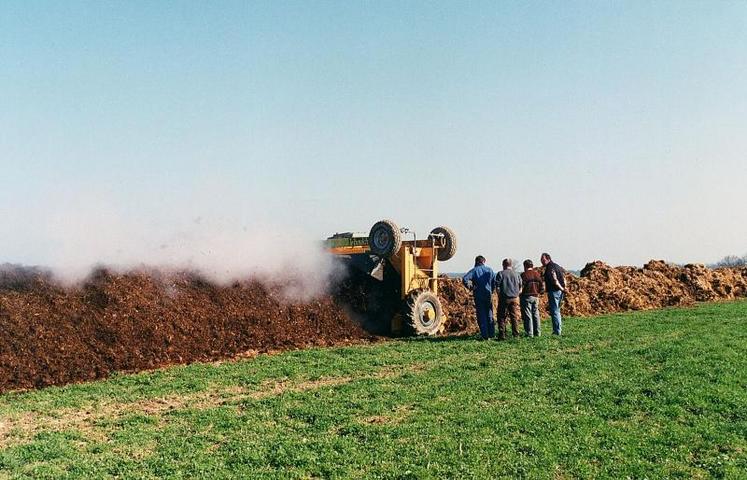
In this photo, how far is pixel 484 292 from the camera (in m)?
17.2

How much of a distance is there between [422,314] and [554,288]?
3.74 meters

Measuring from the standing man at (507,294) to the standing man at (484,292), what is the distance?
10.5 inches

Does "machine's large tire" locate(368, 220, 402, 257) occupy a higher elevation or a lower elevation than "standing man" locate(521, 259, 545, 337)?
higher

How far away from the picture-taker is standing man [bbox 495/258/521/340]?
55.2 ft

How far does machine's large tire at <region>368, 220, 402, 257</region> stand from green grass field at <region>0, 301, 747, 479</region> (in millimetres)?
4829

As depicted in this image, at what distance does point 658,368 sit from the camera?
11711mm

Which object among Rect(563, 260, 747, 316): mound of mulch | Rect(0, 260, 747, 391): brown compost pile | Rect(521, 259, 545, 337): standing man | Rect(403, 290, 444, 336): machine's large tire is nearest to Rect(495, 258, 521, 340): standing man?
Rect(521, 259, 545, 337): standing man

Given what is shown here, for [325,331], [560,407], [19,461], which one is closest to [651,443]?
[560,407]

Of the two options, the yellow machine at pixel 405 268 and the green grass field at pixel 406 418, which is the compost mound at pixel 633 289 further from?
the green grass field at pixel 406 418

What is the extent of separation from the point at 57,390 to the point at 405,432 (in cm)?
694

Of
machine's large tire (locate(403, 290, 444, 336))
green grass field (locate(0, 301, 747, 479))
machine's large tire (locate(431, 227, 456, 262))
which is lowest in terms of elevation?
green grass field (locate(0, 301, 747, 479))

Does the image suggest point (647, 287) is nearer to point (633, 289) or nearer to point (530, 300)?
point (633, 289)

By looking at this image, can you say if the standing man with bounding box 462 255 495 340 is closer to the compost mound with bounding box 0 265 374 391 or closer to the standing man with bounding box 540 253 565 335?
the standing man with bounding box 540 253 565 335

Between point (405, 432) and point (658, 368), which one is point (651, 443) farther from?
point (658, 368)
